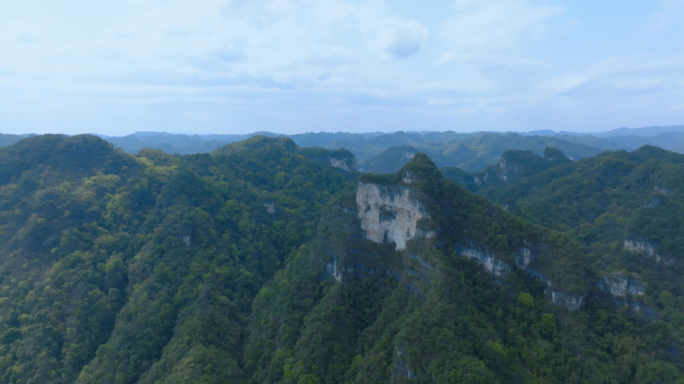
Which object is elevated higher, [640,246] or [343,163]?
[343,163]

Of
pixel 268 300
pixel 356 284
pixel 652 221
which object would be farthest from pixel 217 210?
pixel 652 221

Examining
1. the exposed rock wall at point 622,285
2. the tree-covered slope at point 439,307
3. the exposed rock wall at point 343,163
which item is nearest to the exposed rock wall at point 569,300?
the tree-covered slope at point 439,307

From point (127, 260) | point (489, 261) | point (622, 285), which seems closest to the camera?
point (622, 285)

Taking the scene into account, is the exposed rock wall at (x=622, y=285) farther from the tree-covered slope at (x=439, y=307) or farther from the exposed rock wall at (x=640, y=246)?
the exposed rock wall at (x=640, y=246)

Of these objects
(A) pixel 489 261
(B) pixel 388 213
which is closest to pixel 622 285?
(A) pixel 489 261

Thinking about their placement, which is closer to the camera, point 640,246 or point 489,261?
point 489,261

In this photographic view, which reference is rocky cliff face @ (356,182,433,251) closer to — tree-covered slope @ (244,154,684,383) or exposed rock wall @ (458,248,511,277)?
tree-covered slope @ (244,154,684,383)

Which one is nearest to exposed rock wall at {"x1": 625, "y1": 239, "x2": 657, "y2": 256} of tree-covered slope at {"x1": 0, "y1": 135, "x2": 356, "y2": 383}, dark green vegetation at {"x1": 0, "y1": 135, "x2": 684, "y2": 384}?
dark green vegetation at {"x1": 0, "y1": 135, "x2": 684, "y2": 384}

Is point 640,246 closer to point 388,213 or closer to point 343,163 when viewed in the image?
point 388,213

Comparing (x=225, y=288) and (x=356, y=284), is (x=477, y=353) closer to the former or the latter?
(x=356, y=284)
